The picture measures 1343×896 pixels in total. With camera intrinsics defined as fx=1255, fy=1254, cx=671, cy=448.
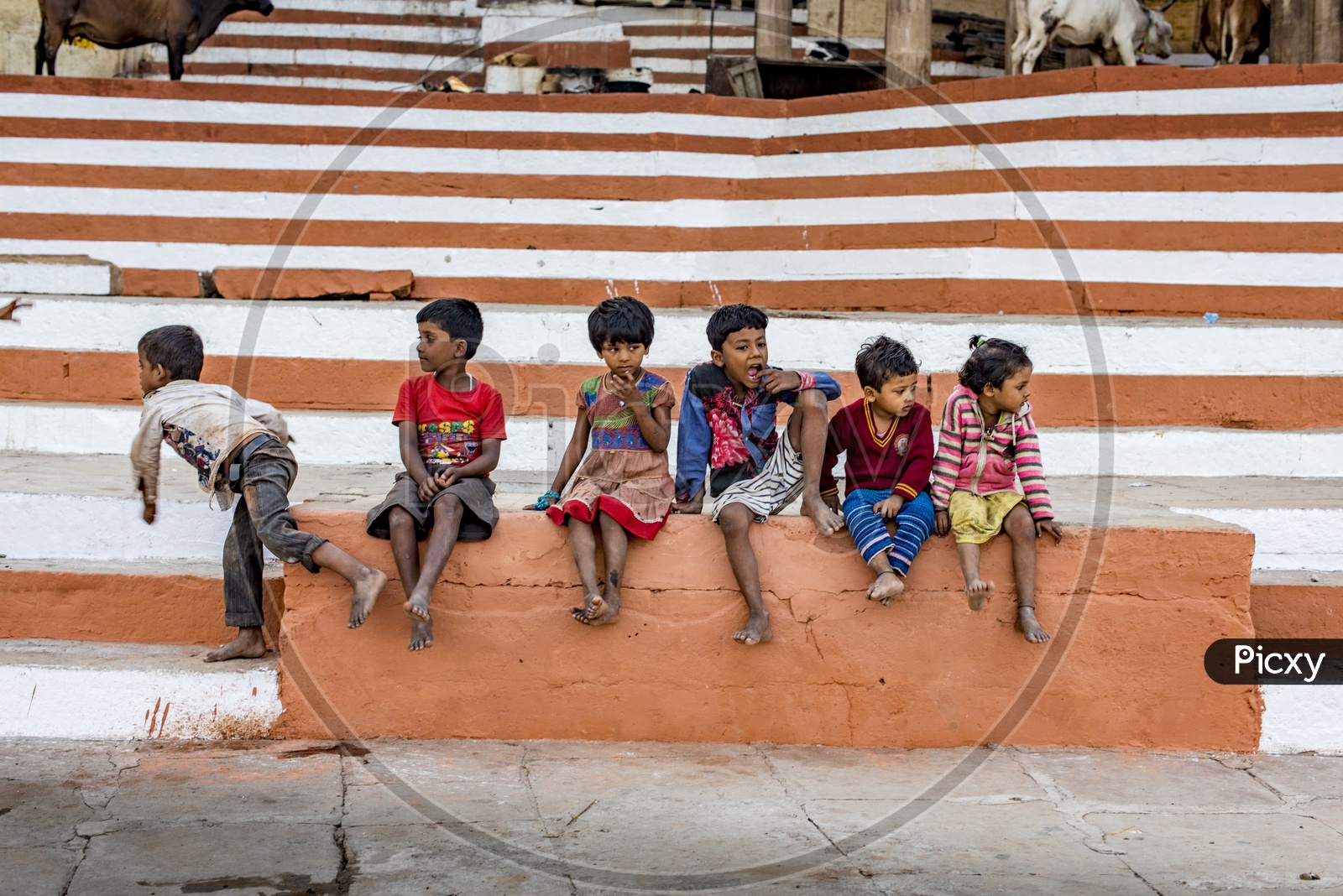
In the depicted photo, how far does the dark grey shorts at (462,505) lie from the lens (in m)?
4.07

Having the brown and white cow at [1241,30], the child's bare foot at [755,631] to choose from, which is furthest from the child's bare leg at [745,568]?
the brown and white cow at [1241,30]

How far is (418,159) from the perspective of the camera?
31.1ft

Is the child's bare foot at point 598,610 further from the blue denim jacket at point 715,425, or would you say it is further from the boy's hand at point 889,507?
the boy's hand at point 889,507

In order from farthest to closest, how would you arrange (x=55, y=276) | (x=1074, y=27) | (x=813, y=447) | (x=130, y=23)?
(x=130, y=23) < (x=1074, y=27) < (x=55, y=276) < (x=813, y=447)

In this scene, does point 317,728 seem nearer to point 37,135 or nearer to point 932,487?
point 932,487

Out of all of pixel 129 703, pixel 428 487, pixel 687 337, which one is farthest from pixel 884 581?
pixel 687 337

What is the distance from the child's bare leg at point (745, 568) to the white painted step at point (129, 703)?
1.56 m

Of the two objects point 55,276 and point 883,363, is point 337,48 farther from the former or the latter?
point 883,363

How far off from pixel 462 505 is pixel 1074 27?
8151mm

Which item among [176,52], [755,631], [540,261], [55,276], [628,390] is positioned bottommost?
[755,631]

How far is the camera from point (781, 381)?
4.18 meters

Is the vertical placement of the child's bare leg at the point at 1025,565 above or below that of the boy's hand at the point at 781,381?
below

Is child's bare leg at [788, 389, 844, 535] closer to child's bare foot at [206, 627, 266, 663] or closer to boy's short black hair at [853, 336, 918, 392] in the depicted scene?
boy's short black hair at [853, 336, 918, 392]

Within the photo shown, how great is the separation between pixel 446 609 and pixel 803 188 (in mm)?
6025
